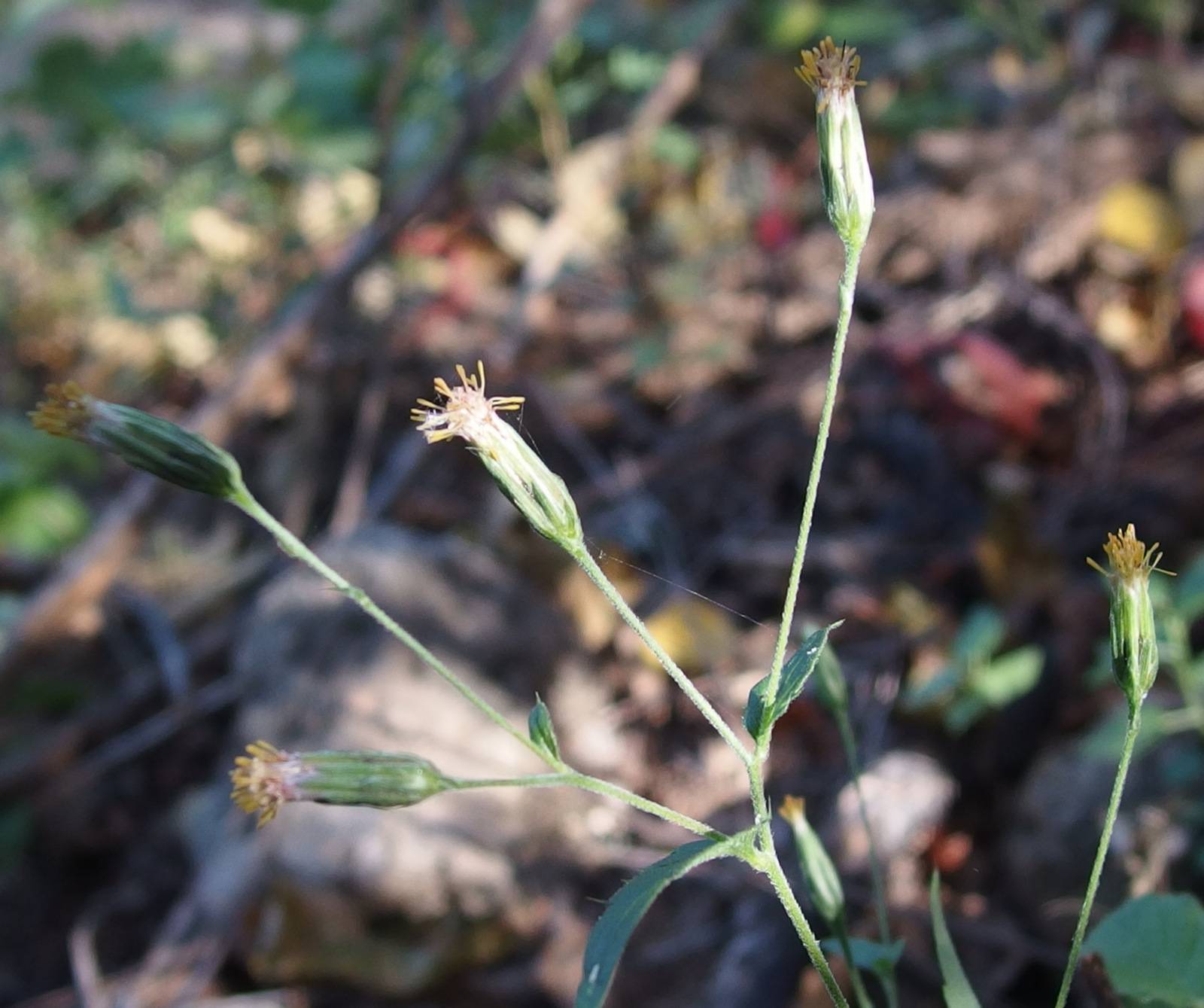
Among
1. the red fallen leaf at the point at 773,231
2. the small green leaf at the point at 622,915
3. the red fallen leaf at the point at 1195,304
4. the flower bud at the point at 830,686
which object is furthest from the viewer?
the red fallen leaf at the point at 773,231

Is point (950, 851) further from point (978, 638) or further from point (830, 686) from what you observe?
point (830, 686)

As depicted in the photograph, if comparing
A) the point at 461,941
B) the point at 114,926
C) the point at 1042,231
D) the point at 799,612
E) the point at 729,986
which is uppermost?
the point at 1042,231

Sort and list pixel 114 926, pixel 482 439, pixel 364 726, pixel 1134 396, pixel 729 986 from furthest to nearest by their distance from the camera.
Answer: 1. pixel 1134 396
2. pixel 114 926
3. pixel 364 726
4. pixel 729 986
5. pixel 482 439

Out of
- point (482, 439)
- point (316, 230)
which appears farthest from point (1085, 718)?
point (316, 230)

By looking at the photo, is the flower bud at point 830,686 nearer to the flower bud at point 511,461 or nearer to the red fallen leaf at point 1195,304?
the flower bud at point 511,461

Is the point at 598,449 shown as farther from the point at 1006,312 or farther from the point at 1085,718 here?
the point at 1085,718

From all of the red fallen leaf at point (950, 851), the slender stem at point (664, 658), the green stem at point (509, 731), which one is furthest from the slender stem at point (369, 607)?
the red fallen leaf at point (950, 851)

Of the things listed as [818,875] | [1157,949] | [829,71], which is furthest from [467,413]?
[1157,949]
